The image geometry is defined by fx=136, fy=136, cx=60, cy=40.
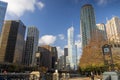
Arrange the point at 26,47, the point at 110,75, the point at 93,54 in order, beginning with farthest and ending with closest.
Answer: the point at 26,47 → the point at 93,54 → the point at 110,75

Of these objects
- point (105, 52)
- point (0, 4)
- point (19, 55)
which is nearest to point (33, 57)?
point (19, 55)

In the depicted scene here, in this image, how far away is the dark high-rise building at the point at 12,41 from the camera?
14000 cm

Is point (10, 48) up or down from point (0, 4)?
down

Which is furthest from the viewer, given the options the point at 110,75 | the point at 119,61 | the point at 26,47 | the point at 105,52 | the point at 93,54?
the point at 26,47

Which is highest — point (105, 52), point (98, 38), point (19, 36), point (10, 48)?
point (19, 36)

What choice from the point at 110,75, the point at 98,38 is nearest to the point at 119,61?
the point at 98,38

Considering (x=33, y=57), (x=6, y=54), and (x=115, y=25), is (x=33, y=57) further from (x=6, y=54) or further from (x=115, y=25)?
(x=115, y=25)

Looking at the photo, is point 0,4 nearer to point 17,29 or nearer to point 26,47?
point 17,29

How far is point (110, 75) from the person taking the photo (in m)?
8.64

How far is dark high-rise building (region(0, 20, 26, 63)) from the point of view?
14000 centimetres

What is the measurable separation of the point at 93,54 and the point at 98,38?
5315mm

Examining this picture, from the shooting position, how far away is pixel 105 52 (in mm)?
12195

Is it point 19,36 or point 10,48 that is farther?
point 19,36

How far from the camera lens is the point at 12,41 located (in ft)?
480
